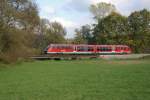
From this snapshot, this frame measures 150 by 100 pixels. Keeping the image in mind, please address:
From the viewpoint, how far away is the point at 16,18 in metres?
41.3

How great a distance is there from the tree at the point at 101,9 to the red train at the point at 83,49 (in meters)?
20.1

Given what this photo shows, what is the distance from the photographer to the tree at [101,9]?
9508cm

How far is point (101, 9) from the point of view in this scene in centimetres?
9606

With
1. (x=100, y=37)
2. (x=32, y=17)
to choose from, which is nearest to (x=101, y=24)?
(x=100, y=37)

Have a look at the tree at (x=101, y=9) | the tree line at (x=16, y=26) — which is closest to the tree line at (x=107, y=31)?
the tree at (x=101, y=9)

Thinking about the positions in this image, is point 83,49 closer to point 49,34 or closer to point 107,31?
point 107,31

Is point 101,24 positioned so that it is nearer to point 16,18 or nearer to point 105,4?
point 105,4

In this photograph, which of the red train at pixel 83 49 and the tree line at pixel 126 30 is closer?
the red train at pixel 83 49

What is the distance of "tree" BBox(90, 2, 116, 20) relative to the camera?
9508 cm

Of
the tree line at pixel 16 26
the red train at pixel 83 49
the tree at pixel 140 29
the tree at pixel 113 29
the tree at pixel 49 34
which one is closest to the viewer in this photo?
the tree line at pixel 16 26

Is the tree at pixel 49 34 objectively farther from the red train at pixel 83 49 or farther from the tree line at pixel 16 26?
the tree line at pixel 16 26

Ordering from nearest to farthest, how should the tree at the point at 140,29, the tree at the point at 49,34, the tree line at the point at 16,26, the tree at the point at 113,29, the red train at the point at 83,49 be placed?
1. the tree line at the point at 16,26
2. the red train at the point at 83,49
3. the tree at the point at 140,29
4. the tree at the point at 113,29
5. the tree at the point at 49,34

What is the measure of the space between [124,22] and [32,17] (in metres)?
49.2

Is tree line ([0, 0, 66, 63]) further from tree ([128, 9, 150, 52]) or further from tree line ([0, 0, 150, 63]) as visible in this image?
tree ([128, 9, 150, 52])
